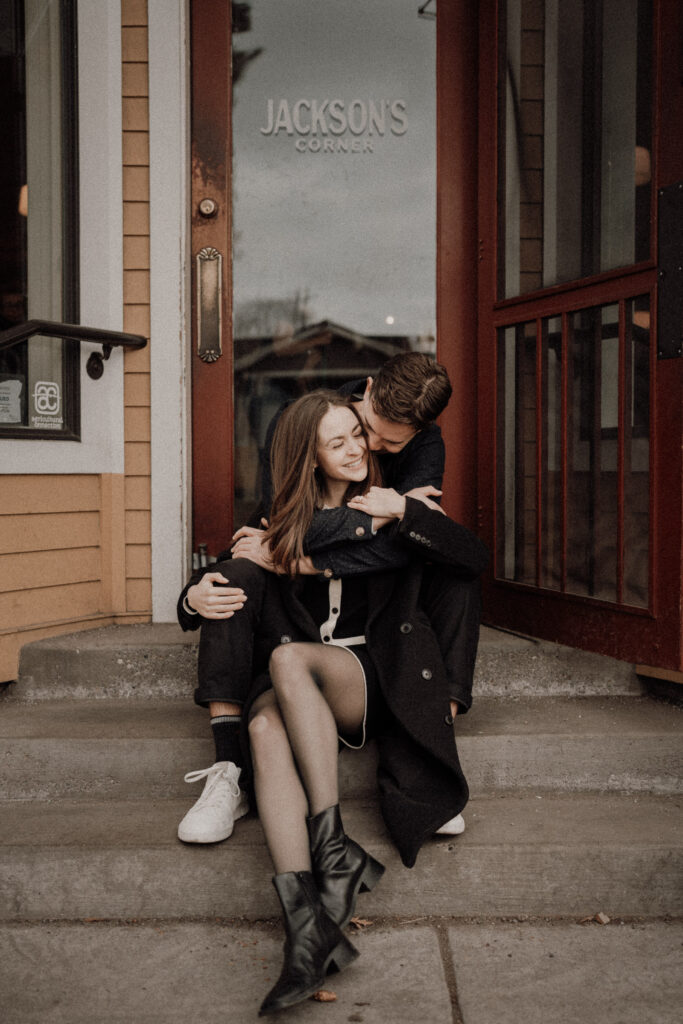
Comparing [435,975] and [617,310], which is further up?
[617,310]


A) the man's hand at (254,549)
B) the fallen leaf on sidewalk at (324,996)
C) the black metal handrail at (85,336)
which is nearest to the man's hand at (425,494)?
the man's hand at (254,549)

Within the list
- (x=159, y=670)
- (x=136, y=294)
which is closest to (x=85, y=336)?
(x=136, y=294)

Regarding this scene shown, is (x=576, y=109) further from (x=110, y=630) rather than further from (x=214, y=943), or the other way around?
(x=214, y=943)

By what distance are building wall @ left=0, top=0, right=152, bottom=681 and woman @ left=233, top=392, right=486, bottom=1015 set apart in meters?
0.97

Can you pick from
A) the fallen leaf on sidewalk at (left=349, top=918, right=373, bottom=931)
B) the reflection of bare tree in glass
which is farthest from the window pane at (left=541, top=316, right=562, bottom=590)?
the reflection of bare tree in glass

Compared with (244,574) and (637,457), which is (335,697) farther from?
(637,457)

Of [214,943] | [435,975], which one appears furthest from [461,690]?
[214,943]

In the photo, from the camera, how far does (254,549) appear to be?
8.11 ft

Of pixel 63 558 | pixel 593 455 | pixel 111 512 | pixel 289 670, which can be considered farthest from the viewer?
pixel 111 512

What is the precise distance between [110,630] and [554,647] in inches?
62.4

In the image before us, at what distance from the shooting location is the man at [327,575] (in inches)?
92.4

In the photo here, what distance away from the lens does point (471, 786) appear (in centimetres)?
256

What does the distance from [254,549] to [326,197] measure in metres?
1.66

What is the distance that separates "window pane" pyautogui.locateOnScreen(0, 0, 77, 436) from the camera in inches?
124
